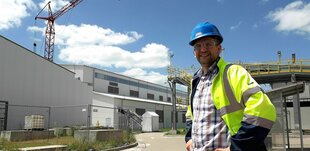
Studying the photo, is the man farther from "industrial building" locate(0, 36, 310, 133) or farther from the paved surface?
"industrial building" locate(0, 36, 310, 133)

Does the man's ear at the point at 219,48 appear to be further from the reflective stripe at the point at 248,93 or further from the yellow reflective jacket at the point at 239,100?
the reflective stripe at the point at 248,93

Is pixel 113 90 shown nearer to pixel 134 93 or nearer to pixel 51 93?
pixel 134 93

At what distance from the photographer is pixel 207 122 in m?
→ 2.51

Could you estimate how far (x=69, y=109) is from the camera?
34.1 metres

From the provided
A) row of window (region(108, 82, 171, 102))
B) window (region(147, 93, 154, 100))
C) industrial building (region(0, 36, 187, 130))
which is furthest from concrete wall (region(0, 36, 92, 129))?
window (region(147, 93, 154, 100))

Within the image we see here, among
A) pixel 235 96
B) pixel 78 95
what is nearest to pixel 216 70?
pixel 235 96

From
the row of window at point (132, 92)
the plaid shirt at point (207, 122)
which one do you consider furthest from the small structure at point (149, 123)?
the plaid shirt at point (207, 122)

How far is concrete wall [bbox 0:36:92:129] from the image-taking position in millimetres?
24594

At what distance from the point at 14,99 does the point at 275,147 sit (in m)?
20.3

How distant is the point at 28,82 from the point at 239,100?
90.0ft

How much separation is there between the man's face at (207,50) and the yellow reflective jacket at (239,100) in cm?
23

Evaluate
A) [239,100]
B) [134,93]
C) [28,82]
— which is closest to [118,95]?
[134,93]

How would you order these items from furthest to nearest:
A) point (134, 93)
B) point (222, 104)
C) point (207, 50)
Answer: point (134, 93) → point (207, 50) → point (222, 104)

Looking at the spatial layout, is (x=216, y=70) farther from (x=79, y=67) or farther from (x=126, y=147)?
(x=79, y=67)
